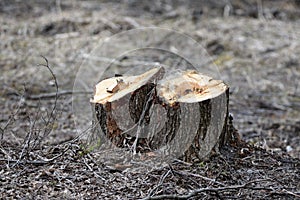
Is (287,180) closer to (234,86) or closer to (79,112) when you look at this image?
(79,112)

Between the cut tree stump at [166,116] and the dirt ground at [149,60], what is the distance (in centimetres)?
14

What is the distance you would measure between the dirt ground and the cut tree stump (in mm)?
141

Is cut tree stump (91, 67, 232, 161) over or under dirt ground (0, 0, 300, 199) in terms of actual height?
over

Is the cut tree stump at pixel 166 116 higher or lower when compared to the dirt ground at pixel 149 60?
higher

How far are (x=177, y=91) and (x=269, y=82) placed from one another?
3.85m

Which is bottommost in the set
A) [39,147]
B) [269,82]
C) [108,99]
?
[269,82]

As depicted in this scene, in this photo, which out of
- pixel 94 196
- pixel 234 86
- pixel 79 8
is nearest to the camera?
pixel 94 196

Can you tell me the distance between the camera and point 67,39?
8.45m

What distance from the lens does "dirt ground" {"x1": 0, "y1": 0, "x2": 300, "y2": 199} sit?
150 inches

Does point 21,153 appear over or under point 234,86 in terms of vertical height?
over

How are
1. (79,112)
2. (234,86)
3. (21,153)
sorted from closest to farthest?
(21,153)
(79,112)
(234,86)

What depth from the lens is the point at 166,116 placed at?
4.03 meters

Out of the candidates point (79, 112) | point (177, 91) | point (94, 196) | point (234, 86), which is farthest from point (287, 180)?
point (234, 86)

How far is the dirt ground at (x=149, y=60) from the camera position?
381 cm
